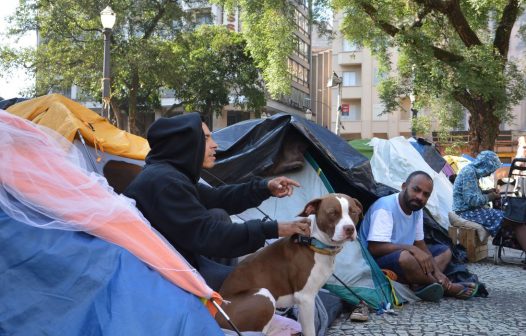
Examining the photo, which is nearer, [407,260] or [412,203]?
[407,260]

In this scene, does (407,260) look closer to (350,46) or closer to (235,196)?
(235,196)

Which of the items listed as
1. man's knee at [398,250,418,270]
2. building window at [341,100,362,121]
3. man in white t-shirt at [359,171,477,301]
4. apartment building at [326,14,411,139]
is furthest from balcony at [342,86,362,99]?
man's knee at [398,250,418,270]

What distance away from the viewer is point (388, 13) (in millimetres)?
13391

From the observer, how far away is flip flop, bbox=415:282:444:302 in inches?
199

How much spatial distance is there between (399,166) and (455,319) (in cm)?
432

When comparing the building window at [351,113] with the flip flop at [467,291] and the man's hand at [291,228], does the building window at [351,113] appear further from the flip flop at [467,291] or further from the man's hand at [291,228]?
the man's hand at [291,228]

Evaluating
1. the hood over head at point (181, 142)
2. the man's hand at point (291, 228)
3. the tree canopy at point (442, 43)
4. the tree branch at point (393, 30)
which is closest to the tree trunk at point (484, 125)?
the tree canopy at point (442, 43)

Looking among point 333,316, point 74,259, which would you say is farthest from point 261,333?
point 333,316

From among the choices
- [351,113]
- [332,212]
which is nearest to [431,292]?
[332,212]

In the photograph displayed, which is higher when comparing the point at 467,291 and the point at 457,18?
the point at 457,18

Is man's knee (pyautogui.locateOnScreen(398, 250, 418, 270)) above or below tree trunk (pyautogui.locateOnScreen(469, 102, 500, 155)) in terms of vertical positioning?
below

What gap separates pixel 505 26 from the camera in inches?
523

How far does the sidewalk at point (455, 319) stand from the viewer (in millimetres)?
4266

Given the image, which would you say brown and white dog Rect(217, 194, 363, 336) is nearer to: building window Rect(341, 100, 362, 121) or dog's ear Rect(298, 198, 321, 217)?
dog's ear Rect(298, 198, 321, 217)
